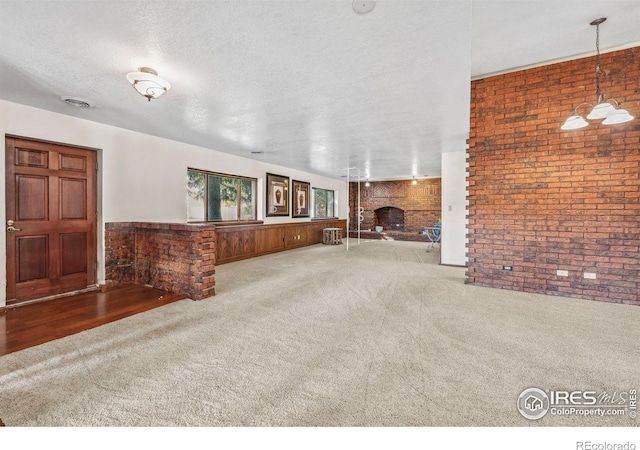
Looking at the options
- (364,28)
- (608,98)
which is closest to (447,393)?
(364,28)

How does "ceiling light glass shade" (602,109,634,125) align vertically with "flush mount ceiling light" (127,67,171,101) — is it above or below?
below

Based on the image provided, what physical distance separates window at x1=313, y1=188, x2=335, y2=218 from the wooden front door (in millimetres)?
6947

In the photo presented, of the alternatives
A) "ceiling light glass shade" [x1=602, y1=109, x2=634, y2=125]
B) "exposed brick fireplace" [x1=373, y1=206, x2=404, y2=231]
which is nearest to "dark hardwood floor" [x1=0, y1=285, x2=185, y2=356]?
"ceiling light glass shade" [x1=602, y1=109, x2=634, y2=125]

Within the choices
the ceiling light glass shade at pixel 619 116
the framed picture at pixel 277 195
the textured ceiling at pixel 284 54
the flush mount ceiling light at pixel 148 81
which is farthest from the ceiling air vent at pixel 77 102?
the ceiling light glass shade at pixel 619 116

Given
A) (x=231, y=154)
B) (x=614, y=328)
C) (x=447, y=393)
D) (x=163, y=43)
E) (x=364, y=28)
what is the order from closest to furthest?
(x=447, y=393)
(x=364, y=28)
(x=163, y=43)
(x=614, y=328)
(x=231, y=154)

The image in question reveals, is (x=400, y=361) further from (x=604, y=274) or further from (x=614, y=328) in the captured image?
(x=604, y=274)

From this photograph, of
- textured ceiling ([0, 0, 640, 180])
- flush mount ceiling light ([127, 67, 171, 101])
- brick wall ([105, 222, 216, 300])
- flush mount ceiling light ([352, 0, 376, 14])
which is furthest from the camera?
brick wall ([105, 222, 216, 300])

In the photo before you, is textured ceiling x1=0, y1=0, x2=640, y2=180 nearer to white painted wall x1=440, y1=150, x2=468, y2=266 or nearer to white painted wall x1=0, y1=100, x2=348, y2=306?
white painted wall x1=0, y1=100, x2=348, y2=306

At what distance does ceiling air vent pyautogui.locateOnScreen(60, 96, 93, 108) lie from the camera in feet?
10.2

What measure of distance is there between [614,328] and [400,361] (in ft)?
7.51

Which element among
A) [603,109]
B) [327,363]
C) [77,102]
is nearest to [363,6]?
[327,363]

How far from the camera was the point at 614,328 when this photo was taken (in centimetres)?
264

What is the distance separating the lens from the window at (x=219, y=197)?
18.8 feet
